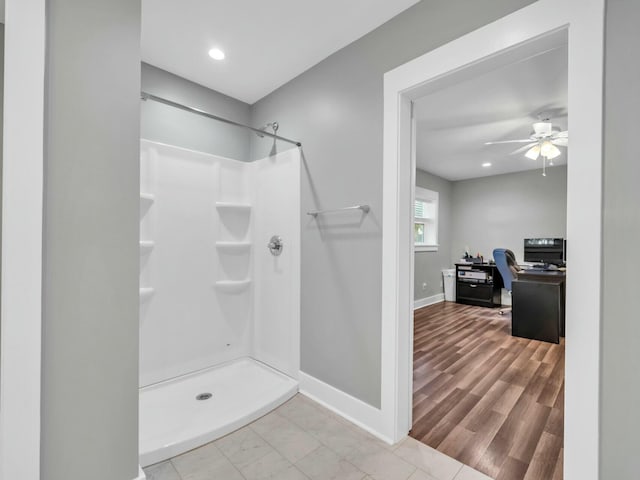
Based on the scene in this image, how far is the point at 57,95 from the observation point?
1103 millimetres

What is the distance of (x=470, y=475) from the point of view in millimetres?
1466

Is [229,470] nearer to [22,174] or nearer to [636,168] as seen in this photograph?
[22,174]

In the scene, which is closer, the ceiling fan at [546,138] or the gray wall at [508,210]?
the ceiling fan at [546,138]

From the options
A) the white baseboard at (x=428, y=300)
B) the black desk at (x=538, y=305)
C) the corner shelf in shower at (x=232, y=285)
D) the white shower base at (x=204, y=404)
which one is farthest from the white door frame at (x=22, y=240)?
the white baseboard at (x=428, y=300)

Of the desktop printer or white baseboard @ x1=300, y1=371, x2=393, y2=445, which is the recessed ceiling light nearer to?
white baseboard @ x1=300, y1=371, x2=393, y2=445

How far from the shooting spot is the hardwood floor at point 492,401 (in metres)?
1.61

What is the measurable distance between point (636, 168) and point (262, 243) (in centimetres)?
240

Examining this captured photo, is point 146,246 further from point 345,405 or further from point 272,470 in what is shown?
point 345,405

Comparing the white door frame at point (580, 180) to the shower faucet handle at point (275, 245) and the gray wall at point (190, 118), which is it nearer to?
the shower faucet handle at point (275, 245)

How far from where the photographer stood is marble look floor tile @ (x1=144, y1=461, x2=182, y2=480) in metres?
1.44

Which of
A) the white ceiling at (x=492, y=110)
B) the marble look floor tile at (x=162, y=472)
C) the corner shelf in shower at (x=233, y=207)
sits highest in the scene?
the white ceiling at (x=492, y=110)

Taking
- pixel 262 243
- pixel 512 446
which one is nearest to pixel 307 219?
pixel 262 243

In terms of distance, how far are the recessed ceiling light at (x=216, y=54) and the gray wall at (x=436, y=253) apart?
4172 mm

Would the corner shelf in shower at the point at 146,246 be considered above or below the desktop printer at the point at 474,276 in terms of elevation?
above
